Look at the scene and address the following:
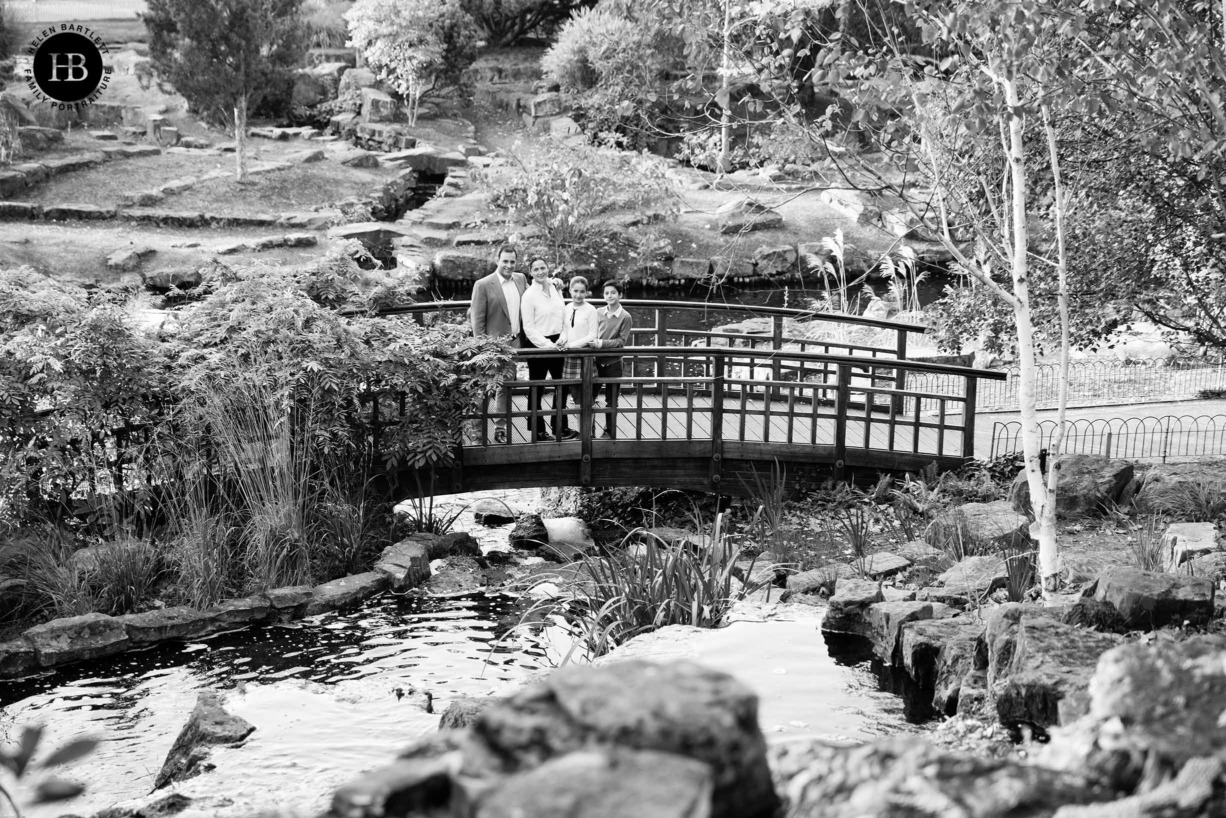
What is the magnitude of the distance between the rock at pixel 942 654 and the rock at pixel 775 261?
63.6 feet

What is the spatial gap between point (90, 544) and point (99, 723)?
2.33 metres

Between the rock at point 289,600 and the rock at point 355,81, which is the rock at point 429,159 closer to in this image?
the rock at point 355,81

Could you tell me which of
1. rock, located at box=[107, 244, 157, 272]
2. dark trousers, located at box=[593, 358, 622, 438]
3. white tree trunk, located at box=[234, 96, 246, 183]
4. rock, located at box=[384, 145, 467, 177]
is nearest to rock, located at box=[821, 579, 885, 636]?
dark trousers, located at box=[593, 358, 622, 438]

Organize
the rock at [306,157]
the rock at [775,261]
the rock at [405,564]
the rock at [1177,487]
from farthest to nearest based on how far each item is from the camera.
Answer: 1. the rock at [306,157]
2. the rock at [775,261]
3. the rock at [1177,487]
4. the rock at [405,564]

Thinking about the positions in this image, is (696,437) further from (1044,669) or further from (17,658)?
(1044,669)

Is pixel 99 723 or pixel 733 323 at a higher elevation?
pixel 733 323

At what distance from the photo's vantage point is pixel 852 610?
7.05 meters

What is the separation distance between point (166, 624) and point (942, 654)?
492cm

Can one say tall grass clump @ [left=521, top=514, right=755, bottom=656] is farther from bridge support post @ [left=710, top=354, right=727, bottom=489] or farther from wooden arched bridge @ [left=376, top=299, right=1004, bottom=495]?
bridge support post @ [left=710, top=354, right=727, bottom=489]

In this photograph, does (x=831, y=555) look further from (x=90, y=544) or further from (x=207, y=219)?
(x=207, y=219)

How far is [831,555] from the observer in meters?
9.20

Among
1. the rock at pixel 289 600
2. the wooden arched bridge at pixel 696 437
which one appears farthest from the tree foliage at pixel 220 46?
the rock at pixel 289 600

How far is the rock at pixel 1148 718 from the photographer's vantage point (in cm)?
254

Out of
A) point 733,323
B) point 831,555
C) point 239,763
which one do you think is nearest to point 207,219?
point 733,323
